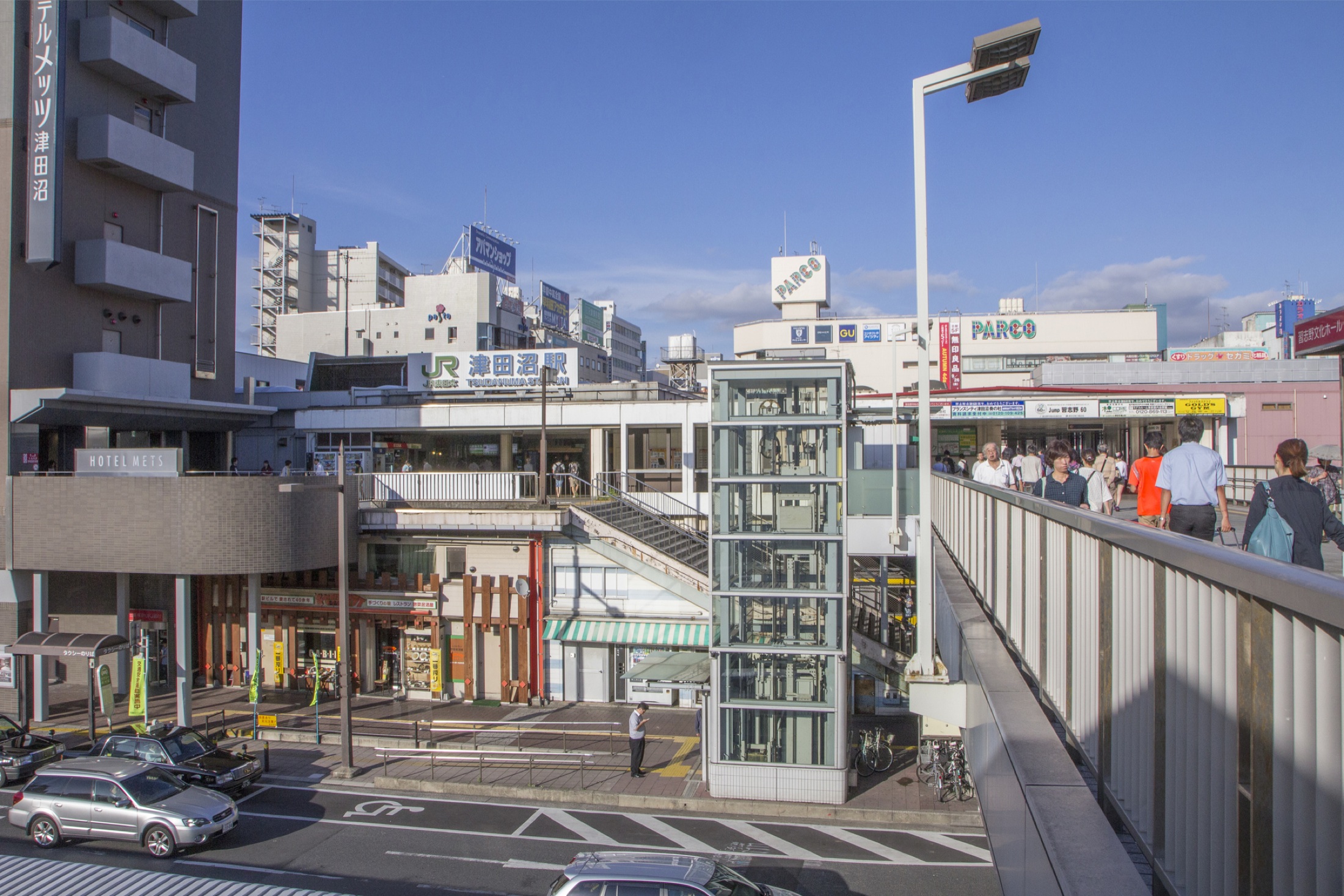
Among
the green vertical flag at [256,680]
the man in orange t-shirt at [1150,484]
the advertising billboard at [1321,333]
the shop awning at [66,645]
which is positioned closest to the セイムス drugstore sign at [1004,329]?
the advertising billboard at [1321,333]

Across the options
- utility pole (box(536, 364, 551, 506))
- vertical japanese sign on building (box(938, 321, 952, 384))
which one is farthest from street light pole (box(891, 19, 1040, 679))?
vertical japanese sign on building (box(938, 321, 952, 384))

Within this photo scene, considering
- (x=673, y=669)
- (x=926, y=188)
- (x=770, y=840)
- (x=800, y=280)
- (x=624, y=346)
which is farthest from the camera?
(x=624, y=346)

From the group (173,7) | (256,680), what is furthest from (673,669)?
(173,7)

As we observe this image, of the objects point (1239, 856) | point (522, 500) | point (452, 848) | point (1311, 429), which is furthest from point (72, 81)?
point (1311, 429)

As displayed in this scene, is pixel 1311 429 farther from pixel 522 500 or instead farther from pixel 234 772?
pixel 234 772

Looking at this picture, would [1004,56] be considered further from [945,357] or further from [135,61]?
[945,357]

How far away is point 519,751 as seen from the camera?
64.2 ft

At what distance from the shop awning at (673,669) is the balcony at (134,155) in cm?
2147

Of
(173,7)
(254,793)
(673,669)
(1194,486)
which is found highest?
(173,7)

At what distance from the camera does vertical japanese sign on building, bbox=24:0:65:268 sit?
22.9 meters

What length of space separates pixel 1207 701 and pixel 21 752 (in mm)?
24097

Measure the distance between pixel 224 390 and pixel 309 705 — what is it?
1257 centimetres

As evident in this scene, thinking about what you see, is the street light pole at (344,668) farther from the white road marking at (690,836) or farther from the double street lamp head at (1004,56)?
the double street lamp head at (1004,56)

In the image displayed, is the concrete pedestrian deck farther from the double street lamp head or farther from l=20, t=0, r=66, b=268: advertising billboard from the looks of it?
l=20, t=0, r=66, b=268: advertising billboard
